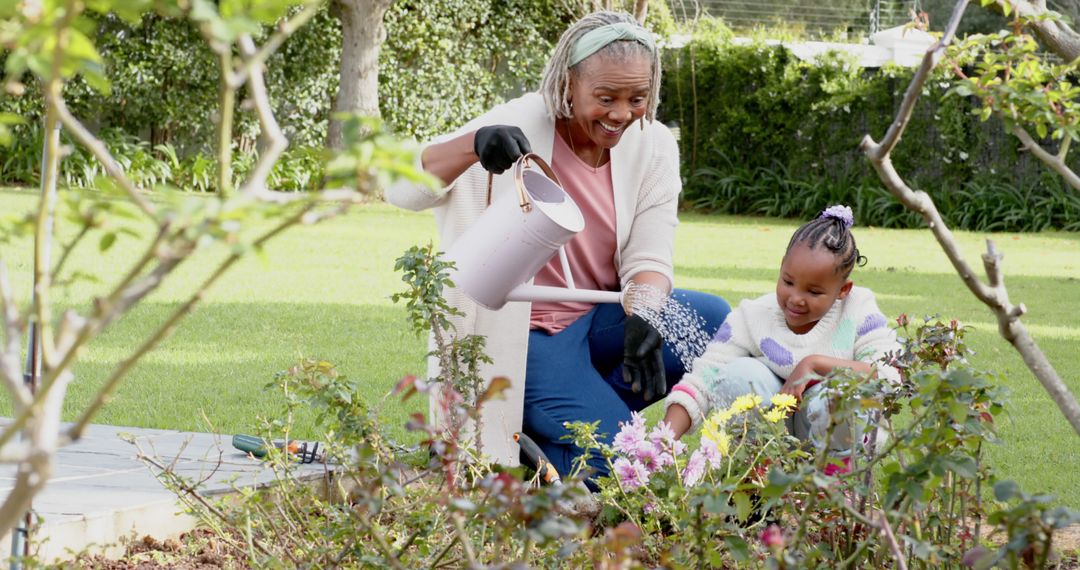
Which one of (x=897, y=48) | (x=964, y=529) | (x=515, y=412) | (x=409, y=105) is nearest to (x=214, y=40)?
(x=964, y=529)

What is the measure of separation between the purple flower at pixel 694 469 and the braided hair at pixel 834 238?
3.41ft

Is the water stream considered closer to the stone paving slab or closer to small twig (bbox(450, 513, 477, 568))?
the stone paving slab

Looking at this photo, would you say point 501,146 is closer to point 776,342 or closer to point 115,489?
point 776,342

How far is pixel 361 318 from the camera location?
20.4 feet

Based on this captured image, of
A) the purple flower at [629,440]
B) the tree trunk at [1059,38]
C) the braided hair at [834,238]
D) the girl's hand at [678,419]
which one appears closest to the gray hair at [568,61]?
the braided hair at [834,238]

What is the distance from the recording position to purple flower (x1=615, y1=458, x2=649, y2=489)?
238 cm

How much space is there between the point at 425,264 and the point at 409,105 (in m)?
13.3

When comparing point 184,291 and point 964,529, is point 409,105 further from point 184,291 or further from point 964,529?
point 964,529

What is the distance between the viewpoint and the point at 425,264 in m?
2.75

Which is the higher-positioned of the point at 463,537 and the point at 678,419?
the point at 463,537

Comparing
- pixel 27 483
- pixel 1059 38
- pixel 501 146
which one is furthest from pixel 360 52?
pixel 27 483

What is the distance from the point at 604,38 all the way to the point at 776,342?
35.5 inches

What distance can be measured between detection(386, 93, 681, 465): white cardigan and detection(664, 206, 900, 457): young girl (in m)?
0.30

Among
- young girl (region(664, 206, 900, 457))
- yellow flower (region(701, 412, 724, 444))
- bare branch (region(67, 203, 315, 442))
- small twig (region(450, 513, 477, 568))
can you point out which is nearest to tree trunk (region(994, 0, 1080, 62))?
young girl (region(664, 206, 900, 457))
